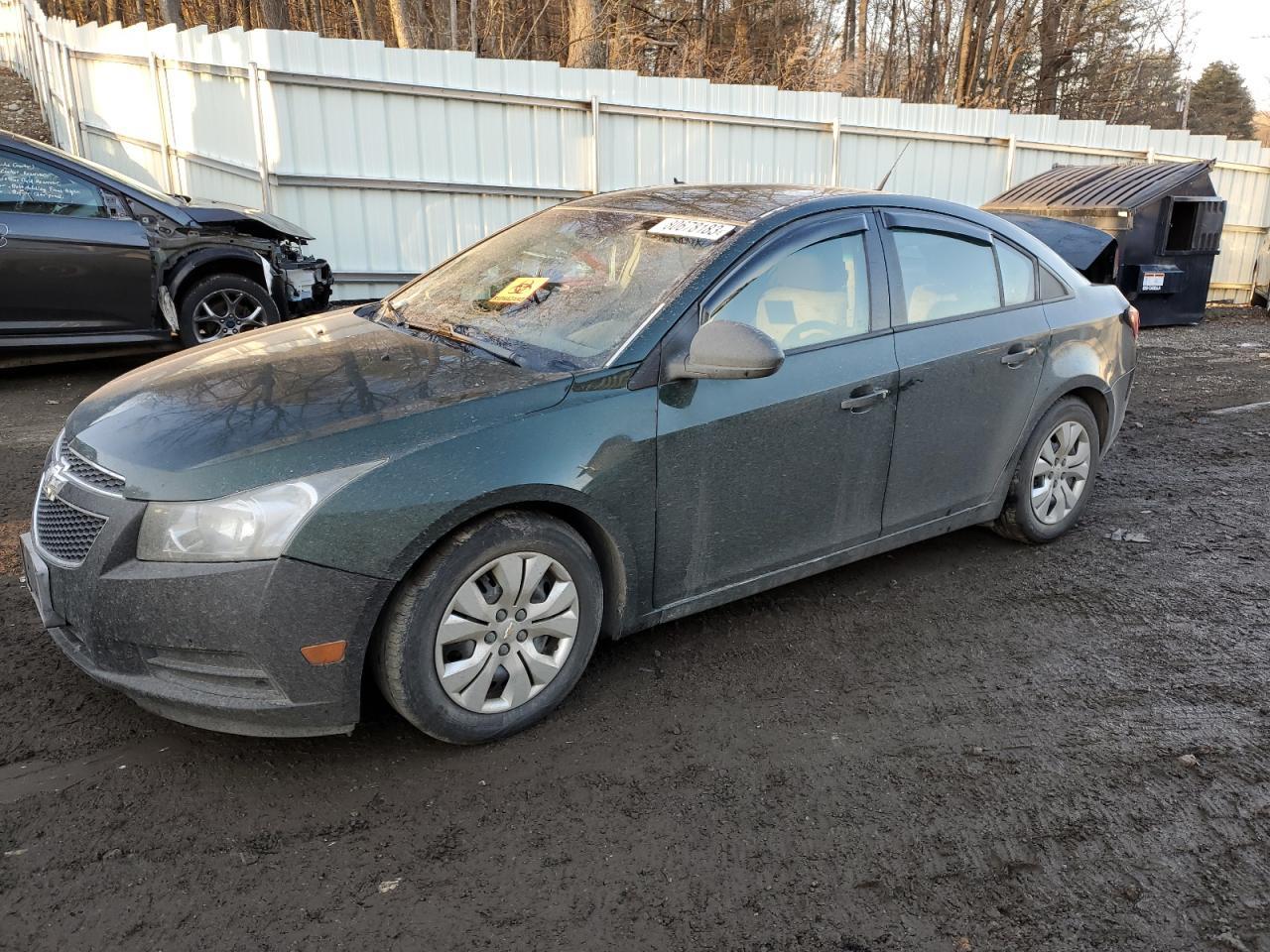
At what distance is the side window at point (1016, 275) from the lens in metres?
4.38

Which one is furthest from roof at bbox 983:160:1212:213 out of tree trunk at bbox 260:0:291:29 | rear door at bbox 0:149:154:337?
tree trunk at bbox 260:0:291:29

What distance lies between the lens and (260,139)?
9430 millimetres

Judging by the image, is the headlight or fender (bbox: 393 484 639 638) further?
fender (bbox: 393 484 639 638)

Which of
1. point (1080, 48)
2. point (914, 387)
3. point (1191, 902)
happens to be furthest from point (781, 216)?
point (1080, 48)

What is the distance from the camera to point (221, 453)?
271 centimetres

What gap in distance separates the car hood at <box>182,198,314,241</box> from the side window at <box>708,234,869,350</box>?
560 cm

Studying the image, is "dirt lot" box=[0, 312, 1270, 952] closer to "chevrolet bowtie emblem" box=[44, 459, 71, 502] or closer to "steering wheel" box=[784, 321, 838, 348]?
"chevrolet bowtie emblem" box=[44, 459, 71, 502]

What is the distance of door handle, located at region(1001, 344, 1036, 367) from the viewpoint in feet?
13.9

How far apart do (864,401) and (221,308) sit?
5.61 m

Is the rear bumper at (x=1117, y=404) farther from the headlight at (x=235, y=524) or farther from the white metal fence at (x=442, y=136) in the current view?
the white metal fence at (x=442, y=136)

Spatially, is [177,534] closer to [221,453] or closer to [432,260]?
[221,453]

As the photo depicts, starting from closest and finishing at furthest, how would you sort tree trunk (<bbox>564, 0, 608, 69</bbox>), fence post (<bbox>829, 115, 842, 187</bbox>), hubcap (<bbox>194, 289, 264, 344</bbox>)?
hubcap (<bbox>194, 289, 264, 344</bbox>), fence post (<bbox>829, 115, 842, 187</bbox>), tree trunk (<bbox>564, 0, 608, 69</bbox>)

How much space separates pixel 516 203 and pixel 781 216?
302 inches

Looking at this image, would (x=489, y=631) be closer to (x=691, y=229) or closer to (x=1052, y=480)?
(x=691, y=229)
